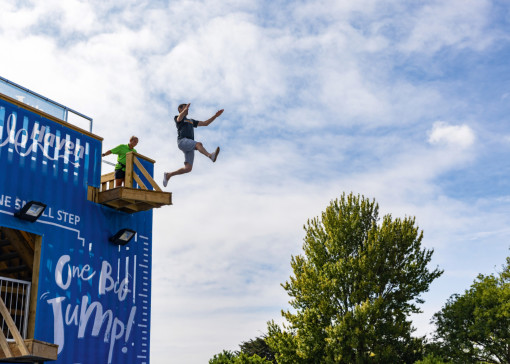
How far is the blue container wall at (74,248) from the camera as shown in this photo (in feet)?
38.5

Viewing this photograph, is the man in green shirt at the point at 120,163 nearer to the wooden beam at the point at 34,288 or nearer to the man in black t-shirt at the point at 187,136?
the man in black t-shirt at the point at 187,136

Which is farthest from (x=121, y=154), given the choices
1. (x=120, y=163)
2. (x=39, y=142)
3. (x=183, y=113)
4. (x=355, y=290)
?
(x=355, y=290)

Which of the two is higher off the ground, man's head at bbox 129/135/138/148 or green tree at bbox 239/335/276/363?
man's head at bbox 129/135/138/148

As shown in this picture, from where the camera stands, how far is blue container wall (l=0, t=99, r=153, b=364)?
11.7m

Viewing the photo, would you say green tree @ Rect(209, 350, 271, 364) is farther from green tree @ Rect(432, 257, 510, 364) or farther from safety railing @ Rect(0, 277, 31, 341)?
safety railing @ Rect(0, 277, 31, 341)

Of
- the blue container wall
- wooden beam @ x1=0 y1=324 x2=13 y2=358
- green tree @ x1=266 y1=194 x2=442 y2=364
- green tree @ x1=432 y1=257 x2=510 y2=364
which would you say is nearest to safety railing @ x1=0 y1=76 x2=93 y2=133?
the blue container wall

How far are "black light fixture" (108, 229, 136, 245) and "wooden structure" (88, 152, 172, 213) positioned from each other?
0.65m

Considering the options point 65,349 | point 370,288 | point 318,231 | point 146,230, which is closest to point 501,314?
point 370,288

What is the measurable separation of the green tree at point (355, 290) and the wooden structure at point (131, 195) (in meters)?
15.5

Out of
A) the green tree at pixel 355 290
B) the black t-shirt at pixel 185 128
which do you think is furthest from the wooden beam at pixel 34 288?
the green tree at pixel 355 290

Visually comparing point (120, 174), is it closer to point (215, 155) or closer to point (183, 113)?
point (183, 113)

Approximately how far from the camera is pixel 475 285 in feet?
116

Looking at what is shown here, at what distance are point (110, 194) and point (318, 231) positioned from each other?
59.5ft

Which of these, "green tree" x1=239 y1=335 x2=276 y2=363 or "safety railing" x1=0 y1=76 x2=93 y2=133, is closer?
"safety railing" x1=0 y1=76 x2=93 y2=133
